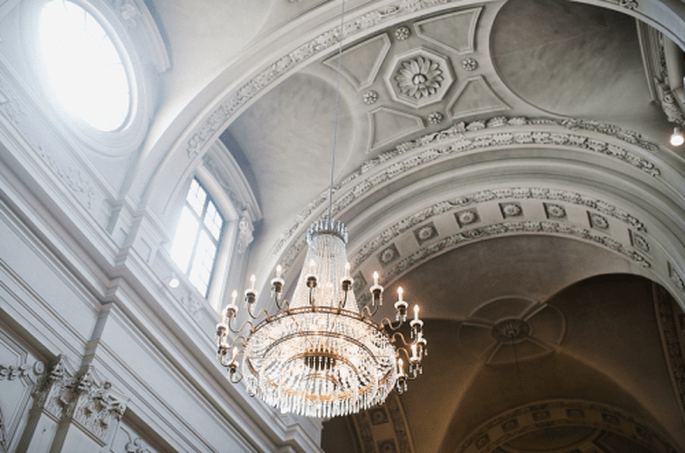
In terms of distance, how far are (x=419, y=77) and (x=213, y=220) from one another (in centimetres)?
377

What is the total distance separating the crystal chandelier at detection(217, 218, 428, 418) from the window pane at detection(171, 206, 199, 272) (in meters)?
2.92

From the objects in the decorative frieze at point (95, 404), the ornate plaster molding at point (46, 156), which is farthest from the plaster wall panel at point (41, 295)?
the ornate plaster molding at point (46, 156)

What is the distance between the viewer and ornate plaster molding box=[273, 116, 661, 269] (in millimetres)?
9383

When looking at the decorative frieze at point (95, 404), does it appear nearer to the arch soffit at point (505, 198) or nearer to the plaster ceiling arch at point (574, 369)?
the arch soffit at point (505, 198)

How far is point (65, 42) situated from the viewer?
24.5 ft

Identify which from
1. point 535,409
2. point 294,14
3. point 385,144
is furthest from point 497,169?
point 535,409

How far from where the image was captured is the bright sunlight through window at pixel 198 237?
29.6 feet

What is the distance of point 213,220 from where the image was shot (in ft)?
33.0

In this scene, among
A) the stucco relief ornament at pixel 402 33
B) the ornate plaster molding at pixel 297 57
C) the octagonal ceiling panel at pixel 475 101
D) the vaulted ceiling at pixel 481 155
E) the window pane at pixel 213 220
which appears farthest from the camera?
the window pane at pixel 213 220

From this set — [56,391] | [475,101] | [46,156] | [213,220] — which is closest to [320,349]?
[56,391]

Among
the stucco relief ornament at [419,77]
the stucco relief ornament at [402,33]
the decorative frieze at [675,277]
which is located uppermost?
the stucco relief ornament at [402,33]

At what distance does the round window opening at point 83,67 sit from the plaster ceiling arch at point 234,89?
626mm

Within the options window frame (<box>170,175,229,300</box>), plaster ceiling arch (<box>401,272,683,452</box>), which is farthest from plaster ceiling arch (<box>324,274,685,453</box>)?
window frame (<box>170,175,229,300</box>)

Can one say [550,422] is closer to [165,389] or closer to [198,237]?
[198,237]
